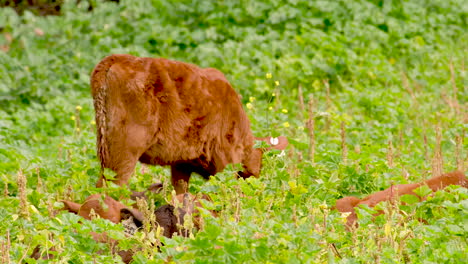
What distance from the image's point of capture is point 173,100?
7.41 m

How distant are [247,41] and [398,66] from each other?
93.3 inches

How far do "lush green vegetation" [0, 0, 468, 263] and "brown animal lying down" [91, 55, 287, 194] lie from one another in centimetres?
35

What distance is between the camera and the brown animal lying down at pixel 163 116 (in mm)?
7188

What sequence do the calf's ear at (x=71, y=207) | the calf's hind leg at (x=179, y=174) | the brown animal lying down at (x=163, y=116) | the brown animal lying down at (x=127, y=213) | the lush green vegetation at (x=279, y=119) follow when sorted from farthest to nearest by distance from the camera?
the calf's hind leg at (x=179, y=174), the brown animal lying down at (x=163, y=116), the calf's ear at (x=71, y=207), the brown animal lying down at (x=127, y=213), the lush green vegetation at (x=279, y=119)

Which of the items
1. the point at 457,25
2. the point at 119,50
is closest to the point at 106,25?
the point at 119,50

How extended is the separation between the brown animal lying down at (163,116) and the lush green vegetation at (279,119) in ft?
1.16

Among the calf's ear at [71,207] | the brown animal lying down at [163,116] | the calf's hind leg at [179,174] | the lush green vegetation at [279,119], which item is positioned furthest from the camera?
the calf's hind leg at [179,174]

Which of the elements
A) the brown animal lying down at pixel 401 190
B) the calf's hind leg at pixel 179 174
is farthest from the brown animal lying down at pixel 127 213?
the calf's hind leg at pixel 179 174

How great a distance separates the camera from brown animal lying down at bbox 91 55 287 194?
23.6ft

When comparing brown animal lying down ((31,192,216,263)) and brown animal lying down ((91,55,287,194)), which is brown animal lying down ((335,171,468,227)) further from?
brown animal lying down ((91,55,287,194))

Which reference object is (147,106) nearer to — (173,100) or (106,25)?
(173,100)

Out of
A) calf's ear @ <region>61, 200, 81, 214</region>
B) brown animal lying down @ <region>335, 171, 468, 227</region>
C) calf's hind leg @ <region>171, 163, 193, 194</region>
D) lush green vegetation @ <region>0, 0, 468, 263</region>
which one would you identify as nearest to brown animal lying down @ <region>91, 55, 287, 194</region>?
calf's hind leg @ <region>171, 163, 193, 194</region>

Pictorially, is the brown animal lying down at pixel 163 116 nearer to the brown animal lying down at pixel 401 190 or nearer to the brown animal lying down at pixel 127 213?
the brown animal lying down at pixel 127 213

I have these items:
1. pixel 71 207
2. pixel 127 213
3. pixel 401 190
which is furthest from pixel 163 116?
pixel 401 190
